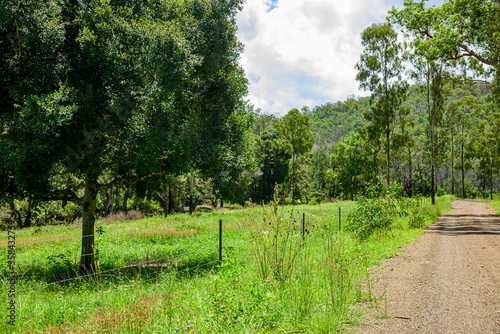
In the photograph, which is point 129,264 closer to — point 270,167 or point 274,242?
point 274,242

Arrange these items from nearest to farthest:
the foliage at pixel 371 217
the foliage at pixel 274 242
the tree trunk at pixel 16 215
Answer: the foliage at pixel 274 242 < the foliage at pixel 371 217 < the tree trunk at pixel 16 215

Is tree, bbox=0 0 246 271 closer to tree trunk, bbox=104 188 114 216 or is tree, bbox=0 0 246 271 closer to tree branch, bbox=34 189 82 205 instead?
tree branch, bbox=34 189 82 205

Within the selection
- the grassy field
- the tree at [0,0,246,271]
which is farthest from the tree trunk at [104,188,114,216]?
the grassy field

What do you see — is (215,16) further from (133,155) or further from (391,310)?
(391,310)

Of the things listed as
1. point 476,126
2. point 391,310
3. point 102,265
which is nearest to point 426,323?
point 391,310

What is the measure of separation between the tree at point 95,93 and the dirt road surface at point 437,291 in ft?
18.8

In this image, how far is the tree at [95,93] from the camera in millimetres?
7672

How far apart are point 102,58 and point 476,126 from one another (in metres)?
57.2

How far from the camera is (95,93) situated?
878cm

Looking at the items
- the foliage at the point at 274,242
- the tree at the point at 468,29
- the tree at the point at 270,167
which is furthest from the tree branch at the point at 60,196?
the tree at the point at 270,167

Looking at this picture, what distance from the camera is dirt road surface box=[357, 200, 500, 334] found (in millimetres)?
4246

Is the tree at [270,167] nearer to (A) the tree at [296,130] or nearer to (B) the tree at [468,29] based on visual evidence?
(A) the tree at [296,130]

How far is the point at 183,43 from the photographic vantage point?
28.5 feet

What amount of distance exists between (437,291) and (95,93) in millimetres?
9405
